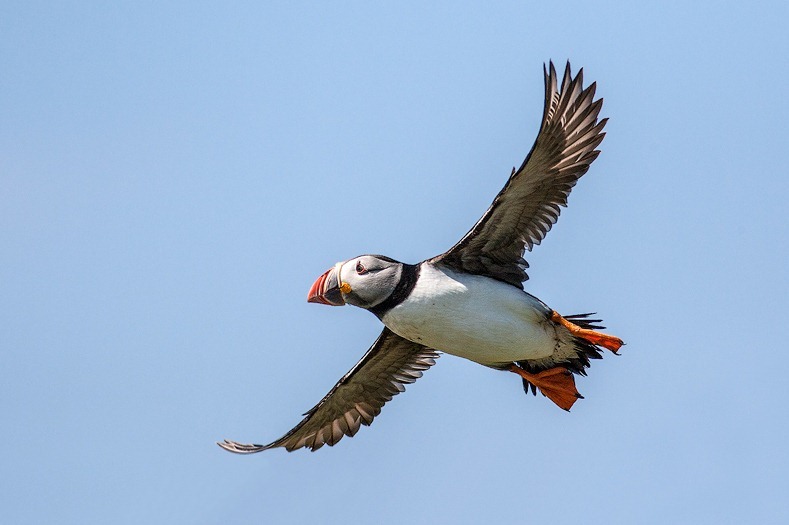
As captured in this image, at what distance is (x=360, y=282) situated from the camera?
12.3 m

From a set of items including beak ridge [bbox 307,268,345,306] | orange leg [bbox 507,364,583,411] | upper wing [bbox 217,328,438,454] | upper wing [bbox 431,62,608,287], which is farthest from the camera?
upper wing [bbox 217,328,438,454]

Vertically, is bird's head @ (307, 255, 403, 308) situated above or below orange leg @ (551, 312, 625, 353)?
above

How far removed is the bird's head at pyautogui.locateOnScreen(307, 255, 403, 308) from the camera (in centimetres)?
1220

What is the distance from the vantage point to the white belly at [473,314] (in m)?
12.0

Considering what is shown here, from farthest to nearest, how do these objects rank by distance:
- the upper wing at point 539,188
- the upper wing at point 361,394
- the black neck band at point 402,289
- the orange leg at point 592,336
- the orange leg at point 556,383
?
the upper wing at point 361,394
the orange leg at point 556,383
the black neck band at point 402,289
the orange leg at point 592,336
the upper wing at point 539,188

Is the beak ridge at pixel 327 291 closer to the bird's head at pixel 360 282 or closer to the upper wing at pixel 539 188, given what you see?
the bird's head at pixel 360 282

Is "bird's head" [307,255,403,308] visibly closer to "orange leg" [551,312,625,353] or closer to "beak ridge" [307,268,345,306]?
"beak ridge" [307,268,345,306]

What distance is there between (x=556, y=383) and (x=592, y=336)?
96 cm

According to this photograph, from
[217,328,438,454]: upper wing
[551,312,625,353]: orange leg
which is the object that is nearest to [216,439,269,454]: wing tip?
[217,328,438,454]: upper wing

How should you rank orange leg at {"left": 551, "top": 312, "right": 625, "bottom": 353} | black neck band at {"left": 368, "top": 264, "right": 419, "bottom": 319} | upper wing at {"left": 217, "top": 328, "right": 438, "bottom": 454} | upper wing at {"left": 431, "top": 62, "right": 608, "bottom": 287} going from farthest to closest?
upper wing at {"left": 217, "top": 328, "right": 438, "bottom": 454}, black neck band at {"left": 368, "top": 264, "right": 419, "bottom": 319}, orange leg at {"left": 551, "top": 312, "right": 625, "bottom": 353}, upper wing at {"left": 431, "top": 62, "right": 608, "bottom": 287}

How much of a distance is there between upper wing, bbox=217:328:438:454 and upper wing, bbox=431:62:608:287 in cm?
156

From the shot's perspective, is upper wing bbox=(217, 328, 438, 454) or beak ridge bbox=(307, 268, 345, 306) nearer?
beak ridge bbox=(307, 268, 345, 306)

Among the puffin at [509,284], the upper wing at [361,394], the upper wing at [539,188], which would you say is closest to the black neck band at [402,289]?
the puffin at [509,284]

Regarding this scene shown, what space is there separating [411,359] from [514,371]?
1.18 metres
